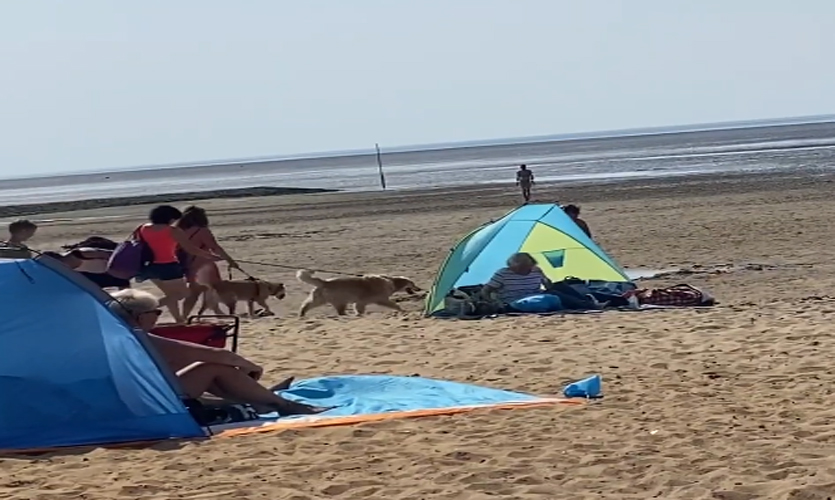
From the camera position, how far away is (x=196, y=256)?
11859 mm

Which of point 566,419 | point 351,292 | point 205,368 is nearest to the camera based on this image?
point 566,419

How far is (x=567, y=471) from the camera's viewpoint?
5.73 meters

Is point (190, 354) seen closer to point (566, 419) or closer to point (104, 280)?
point (566, 419)

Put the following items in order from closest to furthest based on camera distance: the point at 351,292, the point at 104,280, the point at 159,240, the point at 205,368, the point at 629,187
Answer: the point at 205,368, the point at 159,240, the point at 104,280, the point at 351,292, the point at 629,187

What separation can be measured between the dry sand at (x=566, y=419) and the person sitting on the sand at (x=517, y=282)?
747 millimetres

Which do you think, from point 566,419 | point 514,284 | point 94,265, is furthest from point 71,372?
point 514,284

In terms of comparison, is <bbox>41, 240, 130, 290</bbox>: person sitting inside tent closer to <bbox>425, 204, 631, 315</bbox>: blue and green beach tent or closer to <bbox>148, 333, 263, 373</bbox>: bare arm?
<bbox>425, 204, 631, 315</bbox>: blue and green beach tent

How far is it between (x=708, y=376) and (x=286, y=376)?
2.97 m

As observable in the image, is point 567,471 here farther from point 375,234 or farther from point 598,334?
point 375,234

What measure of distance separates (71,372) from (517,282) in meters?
5.89

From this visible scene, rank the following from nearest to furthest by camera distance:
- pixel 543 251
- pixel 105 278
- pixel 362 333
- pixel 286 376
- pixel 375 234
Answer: pixel 286 376 < pixel 362 333 < pixel 105 278 < pixel 543 251 < pixel 375 234

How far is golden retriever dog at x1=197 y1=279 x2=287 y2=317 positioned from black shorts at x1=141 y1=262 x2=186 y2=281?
0.98 metres

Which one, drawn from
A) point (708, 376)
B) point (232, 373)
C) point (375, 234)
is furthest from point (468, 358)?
point (375, 234)

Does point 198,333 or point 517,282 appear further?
point 517,282
